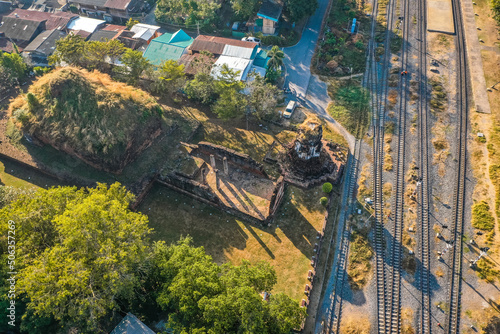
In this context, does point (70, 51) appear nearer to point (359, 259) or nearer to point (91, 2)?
point (91, 2)

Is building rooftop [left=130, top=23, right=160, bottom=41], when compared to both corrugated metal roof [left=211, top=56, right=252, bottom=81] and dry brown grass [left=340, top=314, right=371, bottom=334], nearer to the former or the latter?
Result: corrugated metal roof [left=211, top=56, right=252, bottom=81]

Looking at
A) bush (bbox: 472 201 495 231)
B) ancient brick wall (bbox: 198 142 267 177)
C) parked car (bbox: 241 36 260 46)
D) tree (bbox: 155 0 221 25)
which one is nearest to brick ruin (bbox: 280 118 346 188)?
ancient brick wall (bbox: 198 142 267 177)

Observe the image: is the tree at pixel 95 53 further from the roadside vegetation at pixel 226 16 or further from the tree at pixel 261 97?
the tree at pixel 261 97

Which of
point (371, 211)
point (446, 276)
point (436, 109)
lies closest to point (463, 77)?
point (436, 109)

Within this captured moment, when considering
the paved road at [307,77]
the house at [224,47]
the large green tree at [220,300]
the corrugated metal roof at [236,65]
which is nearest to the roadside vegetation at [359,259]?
the large green tree at [220,300]

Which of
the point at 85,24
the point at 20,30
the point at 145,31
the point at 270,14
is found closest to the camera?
the point at 145,31

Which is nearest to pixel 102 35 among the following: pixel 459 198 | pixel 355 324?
pixel 355 324

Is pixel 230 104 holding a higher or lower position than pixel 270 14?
lower

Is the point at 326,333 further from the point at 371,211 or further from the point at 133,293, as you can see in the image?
the point at 133,293
